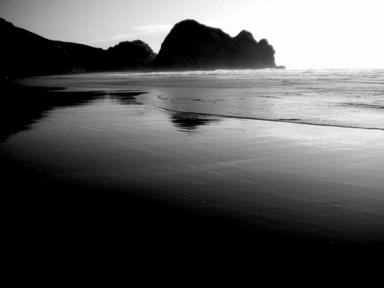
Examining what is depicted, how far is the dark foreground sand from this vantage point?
2900mm

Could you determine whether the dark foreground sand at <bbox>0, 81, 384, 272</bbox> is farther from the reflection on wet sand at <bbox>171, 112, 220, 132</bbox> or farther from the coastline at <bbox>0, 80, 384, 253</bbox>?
the reflection on wet sand at <bbox>171, 112, 220, 132</bbox>

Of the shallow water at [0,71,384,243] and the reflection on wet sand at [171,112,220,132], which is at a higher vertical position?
the shallow water at [0,71,384,243]

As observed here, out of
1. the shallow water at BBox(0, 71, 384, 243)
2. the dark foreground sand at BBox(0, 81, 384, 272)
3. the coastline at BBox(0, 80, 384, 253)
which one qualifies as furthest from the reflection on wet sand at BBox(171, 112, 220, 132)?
the coastline at BBox(0, 80, 384, 253)

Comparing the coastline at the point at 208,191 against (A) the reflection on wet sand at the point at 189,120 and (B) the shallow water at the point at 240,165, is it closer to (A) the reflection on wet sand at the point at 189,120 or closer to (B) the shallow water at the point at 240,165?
(B) the shallow water at the point at 240,165

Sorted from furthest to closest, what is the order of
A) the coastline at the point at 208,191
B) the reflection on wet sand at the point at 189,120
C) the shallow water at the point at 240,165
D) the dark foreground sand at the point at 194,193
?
the reflection on wet sand at the point at 189,120
the shallow water at the point at 240,165
the coastline at the point at 208,191
the dark foreground sand at the point at 194,193

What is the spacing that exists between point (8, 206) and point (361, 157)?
5778mm

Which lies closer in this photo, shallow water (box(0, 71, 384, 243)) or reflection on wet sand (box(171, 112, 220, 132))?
shallow water (box(0, 71, 384, 243))

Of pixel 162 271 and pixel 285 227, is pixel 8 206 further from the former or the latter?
pixel 285 227

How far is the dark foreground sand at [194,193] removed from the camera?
2900 mm

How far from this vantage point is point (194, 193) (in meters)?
4.16

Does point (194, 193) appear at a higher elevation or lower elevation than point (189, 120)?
higher

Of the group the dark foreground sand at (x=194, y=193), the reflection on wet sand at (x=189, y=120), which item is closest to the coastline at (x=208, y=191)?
the dark foreground sand at (x=194, y=193)

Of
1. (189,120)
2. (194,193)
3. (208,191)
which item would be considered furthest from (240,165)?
(189,120)

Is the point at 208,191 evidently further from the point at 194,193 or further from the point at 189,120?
the point at 189,120
